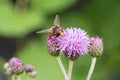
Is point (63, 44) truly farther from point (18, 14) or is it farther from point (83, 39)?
point (18, 14)

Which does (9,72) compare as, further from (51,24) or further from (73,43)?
(51,24)

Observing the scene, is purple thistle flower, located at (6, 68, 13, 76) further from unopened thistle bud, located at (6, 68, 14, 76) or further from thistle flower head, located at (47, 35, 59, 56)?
thistle flower head, located at (47, 35, 59, 56)

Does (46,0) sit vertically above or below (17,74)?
above

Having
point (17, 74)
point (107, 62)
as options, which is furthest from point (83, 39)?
point (107, 62)

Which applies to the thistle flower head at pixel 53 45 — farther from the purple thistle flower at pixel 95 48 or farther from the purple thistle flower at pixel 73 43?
the purple thistle flower at pixel 95 48

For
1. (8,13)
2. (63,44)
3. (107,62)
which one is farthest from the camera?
(107,62)

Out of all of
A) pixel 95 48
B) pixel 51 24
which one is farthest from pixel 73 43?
pixel 51 24

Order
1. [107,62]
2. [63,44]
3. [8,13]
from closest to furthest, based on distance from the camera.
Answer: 1. [63,44]
2. [8,13]
3. [107,62]

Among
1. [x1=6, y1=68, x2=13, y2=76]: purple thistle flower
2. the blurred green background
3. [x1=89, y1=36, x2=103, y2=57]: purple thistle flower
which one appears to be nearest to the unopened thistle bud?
[x1=6, y1=68, x2=13, y2=76]: purple thistle flower
